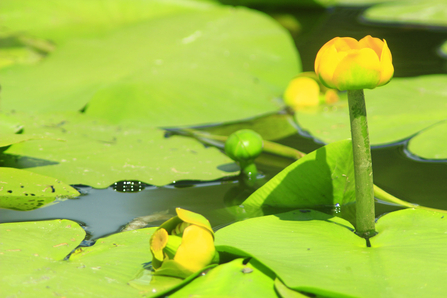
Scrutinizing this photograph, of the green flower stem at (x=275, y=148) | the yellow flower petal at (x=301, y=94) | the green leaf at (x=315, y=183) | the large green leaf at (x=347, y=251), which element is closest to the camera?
the large green leaf at (x=347, y=251)

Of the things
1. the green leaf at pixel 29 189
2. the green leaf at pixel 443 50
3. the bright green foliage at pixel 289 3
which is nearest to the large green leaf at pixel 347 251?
the green leaf at pixel 29 189

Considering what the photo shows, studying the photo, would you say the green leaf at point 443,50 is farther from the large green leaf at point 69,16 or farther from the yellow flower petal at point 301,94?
the large green leaf at point 69,16

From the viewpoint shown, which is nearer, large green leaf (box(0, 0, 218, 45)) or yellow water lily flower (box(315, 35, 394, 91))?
yellow water lily flower (box(315, 35, 394, 91))

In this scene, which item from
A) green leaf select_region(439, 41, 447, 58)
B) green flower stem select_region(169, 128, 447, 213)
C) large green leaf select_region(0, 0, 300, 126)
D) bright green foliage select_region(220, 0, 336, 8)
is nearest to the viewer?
green flower stem select_region(169, 128, 447, 213)

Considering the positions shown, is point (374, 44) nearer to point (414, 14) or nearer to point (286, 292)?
point (286, 292)

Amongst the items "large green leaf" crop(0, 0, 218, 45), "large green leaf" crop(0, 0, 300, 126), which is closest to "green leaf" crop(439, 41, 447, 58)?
"large green leaf" crop(0, 0, 300, 126)

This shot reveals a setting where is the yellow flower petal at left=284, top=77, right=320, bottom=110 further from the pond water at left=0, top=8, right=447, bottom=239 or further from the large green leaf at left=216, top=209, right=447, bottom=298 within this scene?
the large green leaf at left=216, top=209, right=447, bottom=298

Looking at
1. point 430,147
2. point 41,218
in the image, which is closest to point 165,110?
point 41,218

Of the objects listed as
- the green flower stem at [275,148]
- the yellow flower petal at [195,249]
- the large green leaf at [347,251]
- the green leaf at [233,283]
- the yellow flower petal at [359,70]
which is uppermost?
the yellow flower petal at [359,70]

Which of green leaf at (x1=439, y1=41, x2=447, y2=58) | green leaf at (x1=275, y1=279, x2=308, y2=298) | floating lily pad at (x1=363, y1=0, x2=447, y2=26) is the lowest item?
green leaf at (x1=275, y1=279, x2=308, y2=298)
